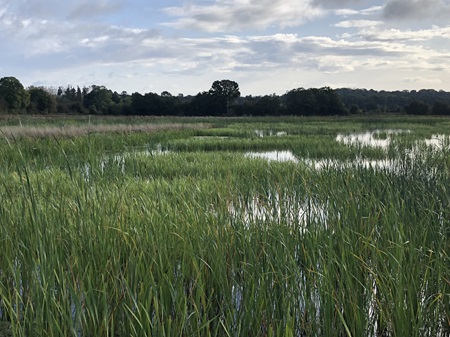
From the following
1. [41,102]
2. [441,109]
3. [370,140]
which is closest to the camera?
[370,140]

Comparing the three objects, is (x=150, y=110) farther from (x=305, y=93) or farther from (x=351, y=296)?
(x=351, y=296)

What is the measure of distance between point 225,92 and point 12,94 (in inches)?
1285

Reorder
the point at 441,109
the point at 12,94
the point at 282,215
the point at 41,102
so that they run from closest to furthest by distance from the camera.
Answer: the point at 282,215
the point at 12,94
the point at 441,109
the point at 41,102

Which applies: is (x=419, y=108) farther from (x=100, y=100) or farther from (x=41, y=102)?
(x=41, y=102)

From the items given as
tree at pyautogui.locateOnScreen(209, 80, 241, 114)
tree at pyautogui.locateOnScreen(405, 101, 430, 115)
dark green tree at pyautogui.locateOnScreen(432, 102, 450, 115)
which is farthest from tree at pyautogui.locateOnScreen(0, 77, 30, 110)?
dark green tree at pyautogui.locateOnScreen(432, 102, 450, 115)

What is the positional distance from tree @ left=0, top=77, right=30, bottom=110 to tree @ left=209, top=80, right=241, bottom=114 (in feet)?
94.9

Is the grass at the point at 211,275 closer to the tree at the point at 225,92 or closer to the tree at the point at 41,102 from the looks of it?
the tree at the point at 225,92

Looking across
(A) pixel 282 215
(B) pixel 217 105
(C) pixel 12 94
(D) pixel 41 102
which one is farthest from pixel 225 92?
(A) pixel 282 215

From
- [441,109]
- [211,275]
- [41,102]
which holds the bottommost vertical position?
[211,275]

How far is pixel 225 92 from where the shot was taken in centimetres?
7062

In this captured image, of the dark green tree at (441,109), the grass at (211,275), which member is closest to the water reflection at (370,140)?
the grass at (211,275)

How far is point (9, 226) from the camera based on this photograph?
3.88 m

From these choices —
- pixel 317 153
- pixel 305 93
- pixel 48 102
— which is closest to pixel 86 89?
pixel 48 102

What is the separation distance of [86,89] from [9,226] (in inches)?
4399
